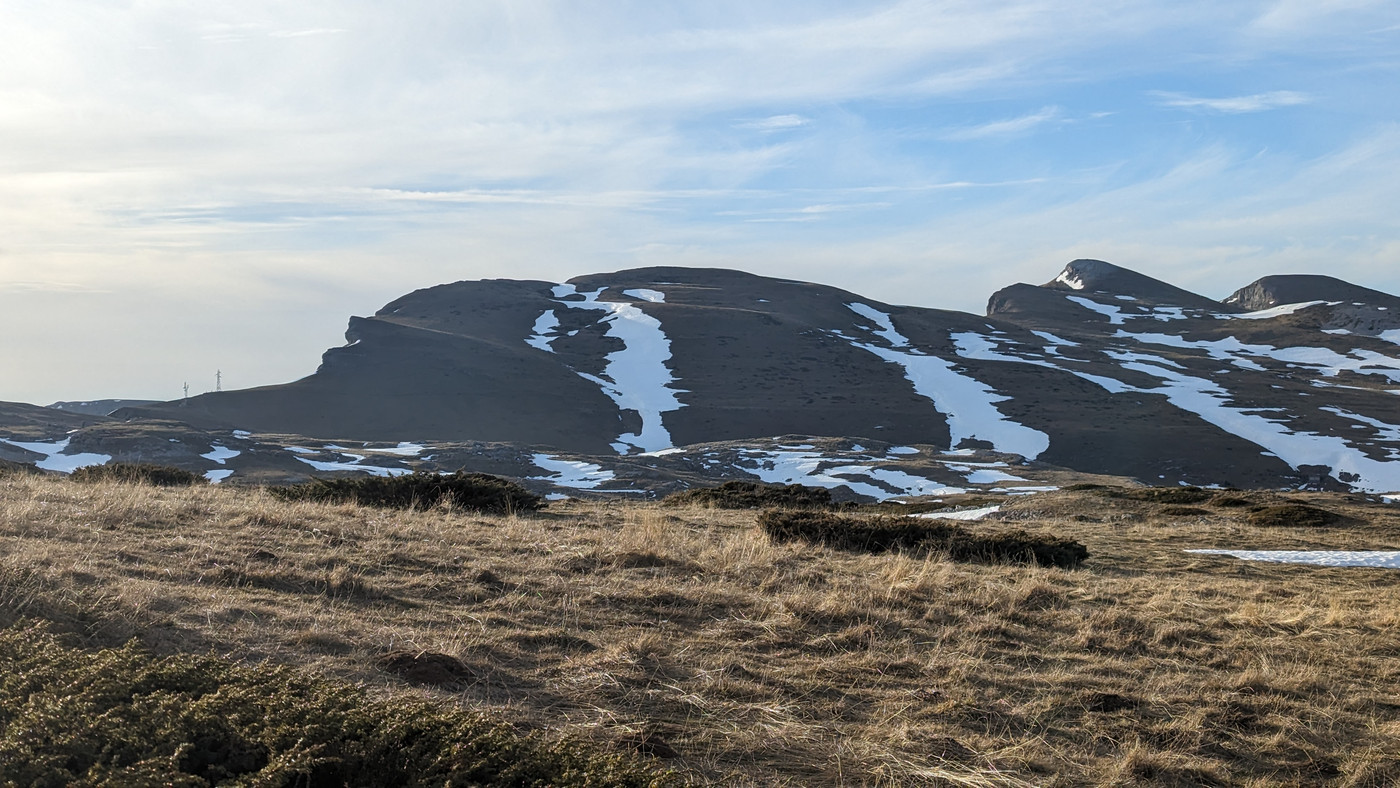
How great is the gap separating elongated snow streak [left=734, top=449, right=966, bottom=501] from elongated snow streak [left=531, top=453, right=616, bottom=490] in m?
10.8

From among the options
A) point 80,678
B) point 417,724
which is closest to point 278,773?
point 417,724

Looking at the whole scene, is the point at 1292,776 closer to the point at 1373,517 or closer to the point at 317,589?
the point at 317,589

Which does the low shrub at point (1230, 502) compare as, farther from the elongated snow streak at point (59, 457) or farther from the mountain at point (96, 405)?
the mountain at point (96, 405)

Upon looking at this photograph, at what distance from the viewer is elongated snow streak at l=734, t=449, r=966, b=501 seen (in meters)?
56.0

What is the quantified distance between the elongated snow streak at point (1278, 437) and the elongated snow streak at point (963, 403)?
692 inches

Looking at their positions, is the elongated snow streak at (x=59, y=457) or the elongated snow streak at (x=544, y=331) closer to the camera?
the elongated snow streak at (x=59, y=457)

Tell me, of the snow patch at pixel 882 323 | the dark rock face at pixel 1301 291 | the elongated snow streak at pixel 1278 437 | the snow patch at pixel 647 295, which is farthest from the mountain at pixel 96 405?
the dark rock face at pixel 1301 291

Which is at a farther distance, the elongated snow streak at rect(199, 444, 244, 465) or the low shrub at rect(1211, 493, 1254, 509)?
the elongated snow streak at rect(199, 444, 244, 465)

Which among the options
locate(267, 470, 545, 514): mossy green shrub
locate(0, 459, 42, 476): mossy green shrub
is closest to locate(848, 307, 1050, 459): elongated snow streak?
locate(267, 470, 545, 514): mossy green shrub

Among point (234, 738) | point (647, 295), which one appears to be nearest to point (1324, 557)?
point (234, 738)

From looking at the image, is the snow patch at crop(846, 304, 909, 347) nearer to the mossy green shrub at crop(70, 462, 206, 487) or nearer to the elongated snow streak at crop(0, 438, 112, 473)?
the elongated snow streak at crop(0, 438, 112, 473)

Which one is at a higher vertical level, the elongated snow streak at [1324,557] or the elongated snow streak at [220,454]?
the elongated snow streak at [1324,557]

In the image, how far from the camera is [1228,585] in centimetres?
1170

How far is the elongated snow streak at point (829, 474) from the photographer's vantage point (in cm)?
5597
